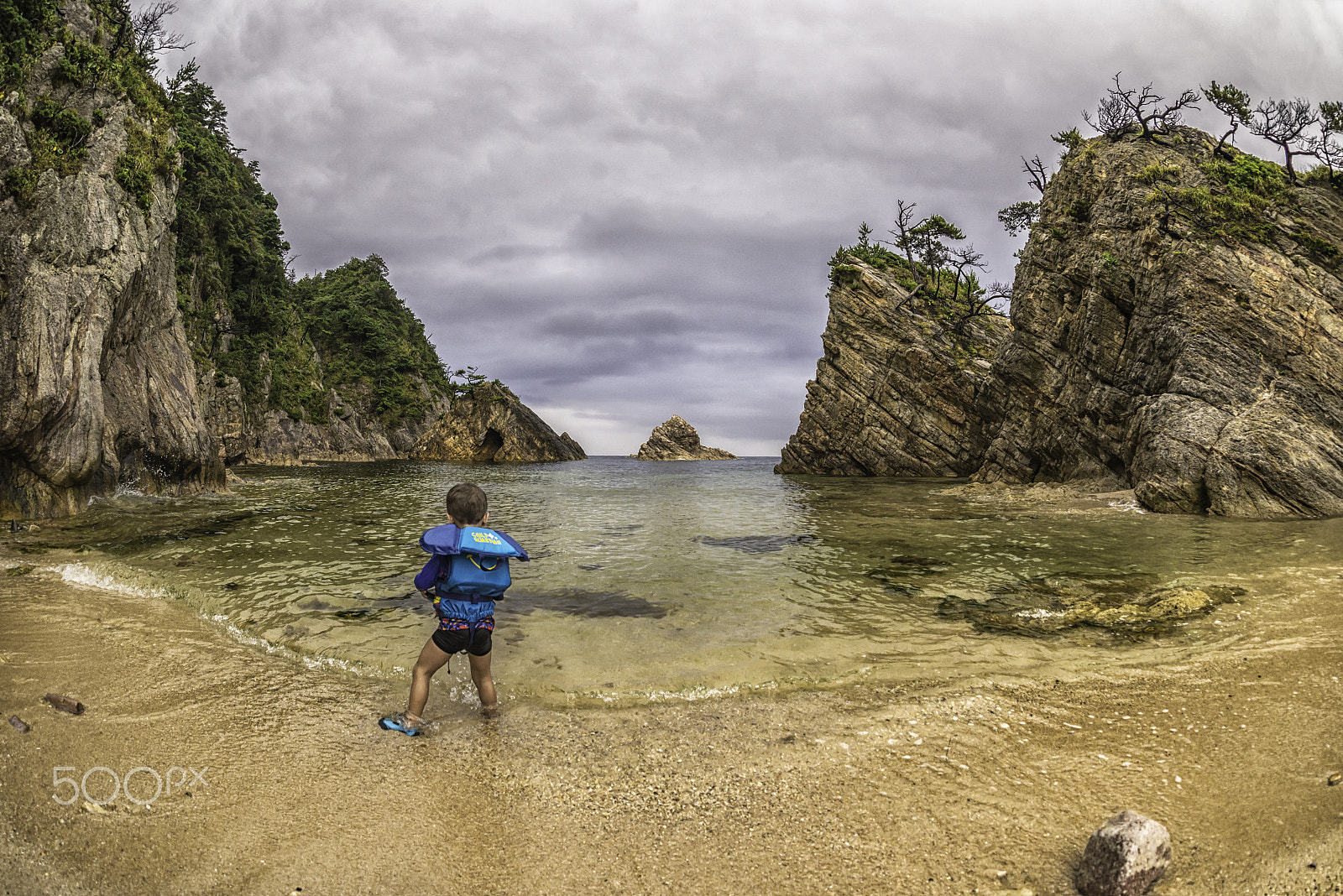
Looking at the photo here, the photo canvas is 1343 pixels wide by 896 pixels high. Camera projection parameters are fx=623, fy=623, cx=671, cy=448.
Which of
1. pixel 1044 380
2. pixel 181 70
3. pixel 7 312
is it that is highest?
pixel 181 70

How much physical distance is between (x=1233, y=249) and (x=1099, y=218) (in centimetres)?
658

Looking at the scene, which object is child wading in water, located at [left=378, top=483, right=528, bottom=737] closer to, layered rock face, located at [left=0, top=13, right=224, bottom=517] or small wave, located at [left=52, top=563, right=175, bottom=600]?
small wave, located at [left=52, top=563, right=175, bottom=600]

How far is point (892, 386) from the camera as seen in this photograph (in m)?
46.2

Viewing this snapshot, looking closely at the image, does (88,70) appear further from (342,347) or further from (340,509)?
(342,347)

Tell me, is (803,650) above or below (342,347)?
below

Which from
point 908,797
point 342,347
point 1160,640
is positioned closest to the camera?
point 908,797

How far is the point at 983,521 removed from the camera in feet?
58.6

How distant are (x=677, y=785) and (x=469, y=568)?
7.72 feet

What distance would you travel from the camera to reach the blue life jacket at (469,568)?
5.07 m

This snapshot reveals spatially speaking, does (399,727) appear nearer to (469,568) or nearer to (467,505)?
(469,568)

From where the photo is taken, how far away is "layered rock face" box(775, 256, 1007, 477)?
1716 inches

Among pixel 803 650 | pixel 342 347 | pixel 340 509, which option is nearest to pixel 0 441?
pixel 340 509

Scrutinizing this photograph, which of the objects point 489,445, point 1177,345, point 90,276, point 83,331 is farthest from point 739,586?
point 489,445

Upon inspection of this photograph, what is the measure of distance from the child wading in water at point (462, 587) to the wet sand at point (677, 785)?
417mm
